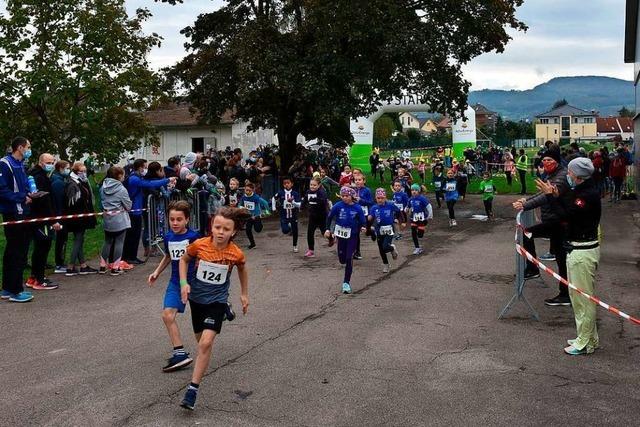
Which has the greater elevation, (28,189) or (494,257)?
(28,189)

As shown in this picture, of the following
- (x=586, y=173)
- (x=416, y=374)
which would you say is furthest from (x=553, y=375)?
(x=586, y=173)

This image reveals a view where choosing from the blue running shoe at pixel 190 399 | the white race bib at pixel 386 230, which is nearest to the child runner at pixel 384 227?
the white race bib at pixel 386 230

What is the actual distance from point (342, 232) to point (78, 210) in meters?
4.75

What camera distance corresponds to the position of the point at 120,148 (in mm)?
23938

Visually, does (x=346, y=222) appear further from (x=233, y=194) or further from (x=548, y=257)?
(x=233, y=194)

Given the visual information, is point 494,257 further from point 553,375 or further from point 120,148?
point 120,148

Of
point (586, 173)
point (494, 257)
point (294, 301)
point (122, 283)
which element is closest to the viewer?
point (586, 173)

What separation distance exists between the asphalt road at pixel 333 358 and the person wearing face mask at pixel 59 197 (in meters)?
0.92

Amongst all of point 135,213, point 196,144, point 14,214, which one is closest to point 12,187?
point 14,214

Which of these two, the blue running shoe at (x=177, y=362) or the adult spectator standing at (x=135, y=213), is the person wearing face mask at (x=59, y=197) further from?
the blue running shoe at (x=177, y=362)

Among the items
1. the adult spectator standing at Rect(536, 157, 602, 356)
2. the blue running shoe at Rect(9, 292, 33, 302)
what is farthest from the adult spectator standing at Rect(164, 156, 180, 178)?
the adult spectator standing at Rect(536, 157, 602, 356)

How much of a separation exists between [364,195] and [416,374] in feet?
26.4

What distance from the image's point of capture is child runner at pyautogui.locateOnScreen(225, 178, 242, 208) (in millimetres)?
15867

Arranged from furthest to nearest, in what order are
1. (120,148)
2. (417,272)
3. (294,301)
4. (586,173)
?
(120,148), (417,272), (294,301), (586,173)
